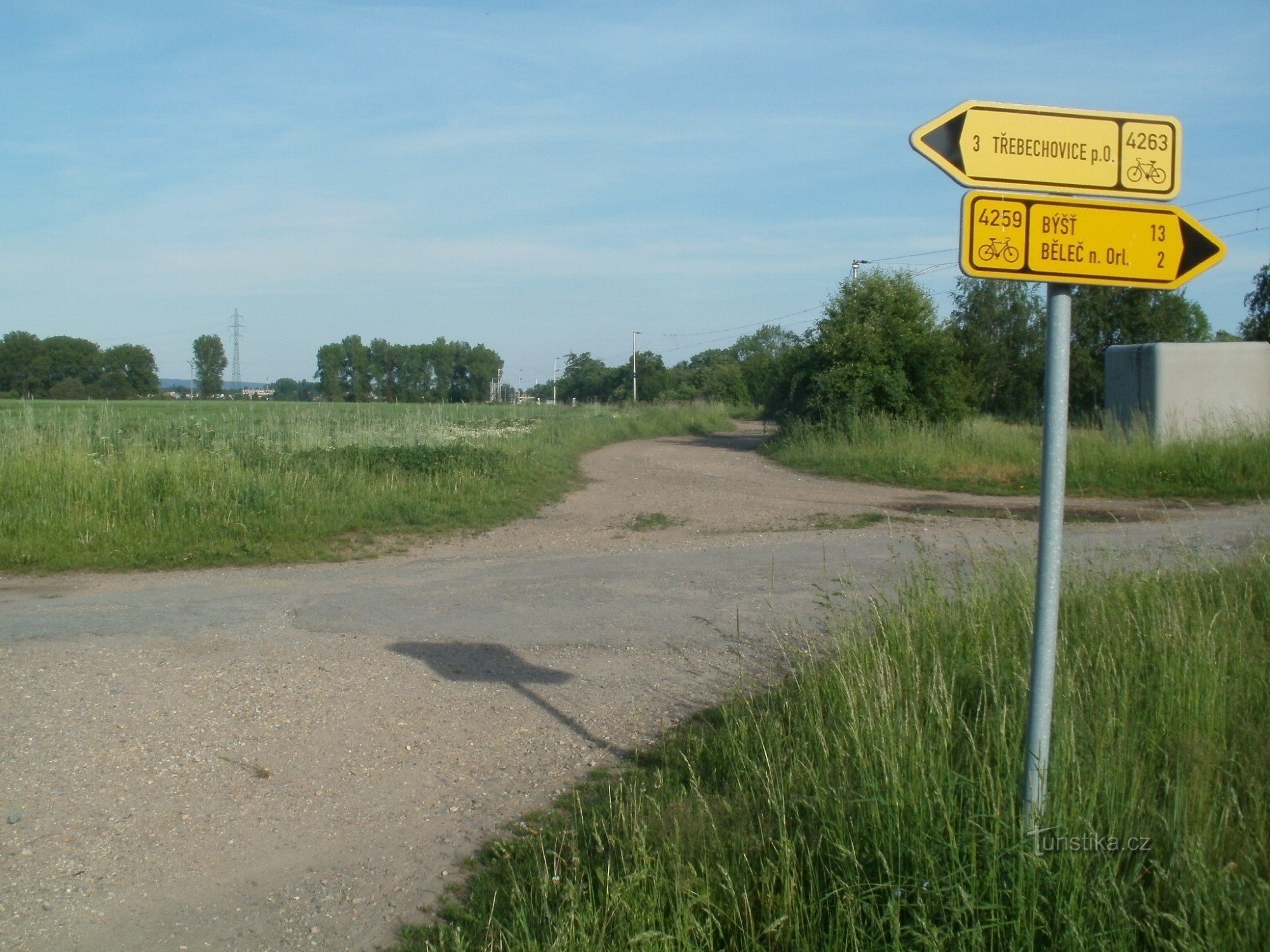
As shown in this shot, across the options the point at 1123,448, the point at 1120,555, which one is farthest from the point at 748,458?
the point at 1120,555

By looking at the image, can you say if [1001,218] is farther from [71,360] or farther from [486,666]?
[71,360]

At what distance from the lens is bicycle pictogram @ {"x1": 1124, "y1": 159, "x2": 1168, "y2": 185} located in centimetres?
341

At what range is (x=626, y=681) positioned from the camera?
6684mm

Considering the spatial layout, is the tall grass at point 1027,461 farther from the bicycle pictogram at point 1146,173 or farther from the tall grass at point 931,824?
the bicycle pictogram at point 1146,173

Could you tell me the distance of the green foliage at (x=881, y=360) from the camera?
82.1ft

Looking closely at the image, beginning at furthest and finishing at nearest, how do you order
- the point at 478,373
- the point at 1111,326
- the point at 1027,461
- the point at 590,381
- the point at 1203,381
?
the point at 590,381
the point at 478,373
the point at 1111,326
the point at 1203,381
the point at 1027,461

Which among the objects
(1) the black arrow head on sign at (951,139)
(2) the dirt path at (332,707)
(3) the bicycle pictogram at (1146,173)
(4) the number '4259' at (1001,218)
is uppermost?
(1) the black arrow head on sign at (951,139)

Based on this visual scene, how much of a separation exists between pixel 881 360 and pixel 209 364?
53.4 m

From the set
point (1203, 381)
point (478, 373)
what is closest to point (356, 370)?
point (478, 373)

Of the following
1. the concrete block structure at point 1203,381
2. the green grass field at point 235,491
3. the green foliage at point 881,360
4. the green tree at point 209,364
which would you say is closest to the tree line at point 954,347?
the green foliage at point 881,360

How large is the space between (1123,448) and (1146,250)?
56.2 ft

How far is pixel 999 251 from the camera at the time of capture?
131 inches

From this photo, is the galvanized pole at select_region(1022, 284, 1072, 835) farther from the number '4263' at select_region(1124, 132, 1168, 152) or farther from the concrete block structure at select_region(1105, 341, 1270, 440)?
the concrete block structure at select_region(1105, 341, 1270, 440)

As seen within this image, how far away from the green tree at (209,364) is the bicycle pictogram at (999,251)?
68.3 metres
